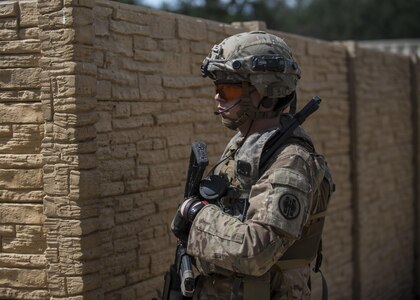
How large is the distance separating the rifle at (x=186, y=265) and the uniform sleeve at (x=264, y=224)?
0.18 m

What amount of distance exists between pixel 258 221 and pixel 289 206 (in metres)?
0.13

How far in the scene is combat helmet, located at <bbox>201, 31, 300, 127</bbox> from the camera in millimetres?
3221

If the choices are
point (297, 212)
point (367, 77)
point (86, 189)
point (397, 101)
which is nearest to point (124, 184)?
point (86, 189)

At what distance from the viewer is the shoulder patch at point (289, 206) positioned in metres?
2.93

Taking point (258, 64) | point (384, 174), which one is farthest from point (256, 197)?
point (384, 174)

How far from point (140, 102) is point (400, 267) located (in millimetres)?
5785

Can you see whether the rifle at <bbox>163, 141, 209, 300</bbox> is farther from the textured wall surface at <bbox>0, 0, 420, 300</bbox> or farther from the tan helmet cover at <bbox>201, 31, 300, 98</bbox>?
the textured wall surface at <bbox>0, 0, 420, 300</bbox>

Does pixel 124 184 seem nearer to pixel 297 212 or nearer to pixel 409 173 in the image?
pixel 297 212

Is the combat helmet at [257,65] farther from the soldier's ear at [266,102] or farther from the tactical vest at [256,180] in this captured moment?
the tactical vest at [256,180]

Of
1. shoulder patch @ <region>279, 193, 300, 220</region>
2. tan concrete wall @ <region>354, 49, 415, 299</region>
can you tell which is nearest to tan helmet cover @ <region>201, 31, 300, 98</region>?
shoulder patch @ <region>279, 193, 300, 220</region>

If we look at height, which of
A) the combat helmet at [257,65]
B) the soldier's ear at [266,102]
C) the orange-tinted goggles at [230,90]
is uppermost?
the combat helmet at [257,65]

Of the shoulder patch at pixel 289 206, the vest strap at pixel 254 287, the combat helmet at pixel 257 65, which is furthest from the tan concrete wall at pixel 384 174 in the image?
the shoulder patch at pixel 289 206

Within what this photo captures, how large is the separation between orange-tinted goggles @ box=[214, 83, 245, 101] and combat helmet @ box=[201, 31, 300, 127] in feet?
0.09

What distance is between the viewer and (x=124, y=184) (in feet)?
13.4
